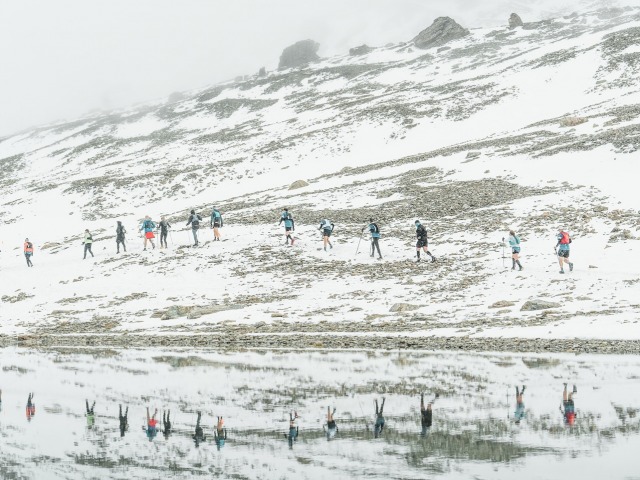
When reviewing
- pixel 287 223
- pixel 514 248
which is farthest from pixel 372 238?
pixel 514 248

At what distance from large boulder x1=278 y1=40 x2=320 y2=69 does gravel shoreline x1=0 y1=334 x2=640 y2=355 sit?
15017 cm

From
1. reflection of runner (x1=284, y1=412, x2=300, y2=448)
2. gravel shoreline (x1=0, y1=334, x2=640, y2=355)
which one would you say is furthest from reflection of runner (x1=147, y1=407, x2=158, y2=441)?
gravel shoreline (x1=0, y1=334, x2=640, y2=355)

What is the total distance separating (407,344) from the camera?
18.1m

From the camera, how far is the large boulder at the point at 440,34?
141 metres

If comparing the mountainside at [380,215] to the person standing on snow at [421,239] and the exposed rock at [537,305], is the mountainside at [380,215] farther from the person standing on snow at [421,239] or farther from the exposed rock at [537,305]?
the person standing on snow at [421,239]

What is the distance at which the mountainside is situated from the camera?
2313cm

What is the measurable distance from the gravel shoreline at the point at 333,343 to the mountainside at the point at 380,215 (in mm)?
255

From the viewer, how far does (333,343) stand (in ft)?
62.3

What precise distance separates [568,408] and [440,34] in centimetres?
14292

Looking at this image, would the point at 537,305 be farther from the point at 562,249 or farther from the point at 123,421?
the point at 123,421

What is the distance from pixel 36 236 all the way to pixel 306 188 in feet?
78.0

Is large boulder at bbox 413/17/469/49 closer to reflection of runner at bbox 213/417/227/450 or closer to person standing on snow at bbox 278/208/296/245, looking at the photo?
person standing on snow at bbox 278/208/296/245

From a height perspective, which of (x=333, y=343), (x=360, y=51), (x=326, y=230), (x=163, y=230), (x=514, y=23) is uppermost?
(x=360, y=51)

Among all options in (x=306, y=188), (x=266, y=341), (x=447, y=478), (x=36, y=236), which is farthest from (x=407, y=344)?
(x=36, y=236)
